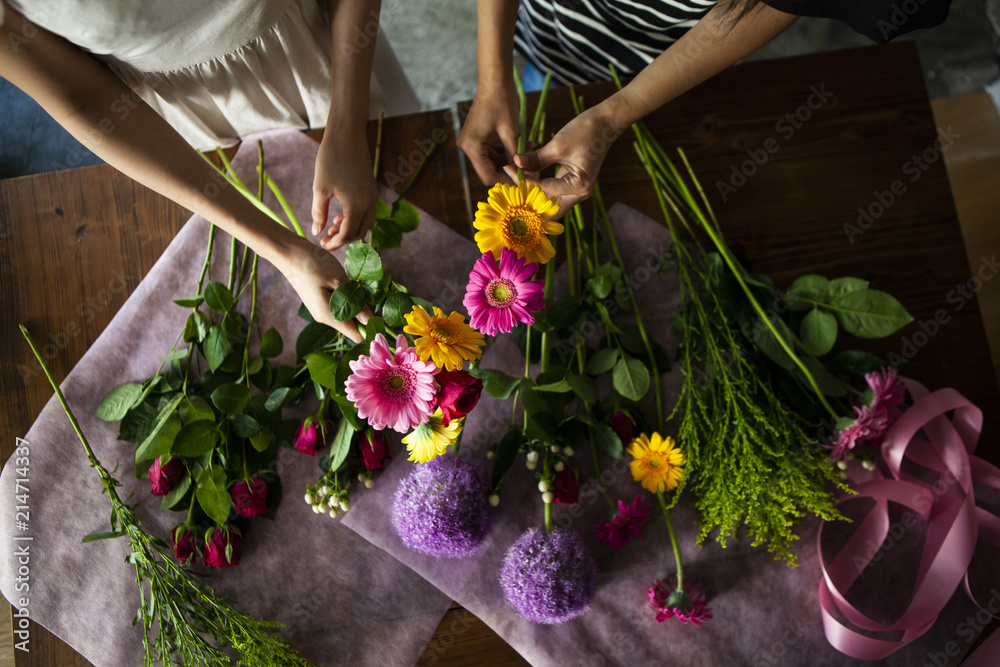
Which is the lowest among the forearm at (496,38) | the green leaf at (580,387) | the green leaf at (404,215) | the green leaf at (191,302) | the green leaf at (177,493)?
the green leaf at (177,493)

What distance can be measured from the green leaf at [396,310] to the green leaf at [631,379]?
30 cm

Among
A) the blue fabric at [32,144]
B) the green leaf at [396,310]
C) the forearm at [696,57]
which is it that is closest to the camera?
the green leaf at [396,310]

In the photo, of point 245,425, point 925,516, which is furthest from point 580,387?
point 925,516

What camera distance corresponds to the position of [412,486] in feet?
2.35

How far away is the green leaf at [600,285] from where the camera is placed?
28.8 inches

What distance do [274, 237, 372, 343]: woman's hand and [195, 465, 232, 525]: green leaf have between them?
0.23 m

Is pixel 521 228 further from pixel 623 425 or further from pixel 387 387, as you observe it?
pixel 623 425

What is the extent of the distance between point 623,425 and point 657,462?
0.06 meters

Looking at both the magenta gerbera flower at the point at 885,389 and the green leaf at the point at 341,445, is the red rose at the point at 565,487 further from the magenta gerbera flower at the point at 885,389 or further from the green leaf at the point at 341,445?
the magenta gerbera flower at the point at 885,389

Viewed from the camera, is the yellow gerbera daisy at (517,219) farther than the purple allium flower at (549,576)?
No

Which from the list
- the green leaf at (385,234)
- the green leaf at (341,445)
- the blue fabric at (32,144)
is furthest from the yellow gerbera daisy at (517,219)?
the blue fabric at (32,144)

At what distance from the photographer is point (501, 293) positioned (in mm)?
490

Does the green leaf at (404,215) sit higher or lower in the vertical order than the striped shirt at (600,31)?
lower

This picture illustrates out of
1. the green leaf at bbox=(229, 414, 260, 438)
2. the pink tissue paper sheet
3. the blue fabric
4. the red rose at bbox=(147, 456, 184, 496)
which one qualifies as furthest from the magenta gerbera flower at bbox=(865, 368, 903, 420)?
the blue fabric
